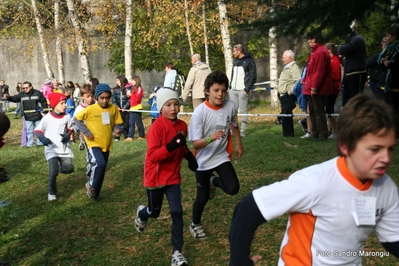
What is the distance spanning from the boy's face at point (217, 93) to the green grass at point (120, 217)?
5.11ft

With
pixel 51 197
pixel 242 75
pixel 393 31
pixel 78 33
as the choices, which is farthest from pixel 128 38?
pixel 393 31

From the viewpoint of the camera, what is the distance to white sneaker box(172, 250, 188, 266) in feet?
17.6

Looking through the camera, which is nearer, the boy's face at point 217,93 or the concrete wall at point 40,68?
the boy's face at point 217,93

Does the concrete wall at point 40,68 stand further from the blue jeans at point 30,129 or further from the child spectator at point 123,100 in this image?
the blue jeans at point 30,129

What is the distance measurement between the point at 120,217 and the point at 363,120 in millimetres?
5310

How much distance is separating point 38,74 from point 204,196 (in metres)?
29.5

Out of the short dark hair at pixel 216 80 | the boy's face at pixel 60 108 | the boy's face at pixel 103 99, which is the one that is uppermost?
the short dark hair at pixel 216 80

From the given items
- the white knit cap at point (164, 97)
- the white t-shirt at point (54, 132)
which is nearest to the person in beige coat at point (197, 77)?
the white t-shirt at point (54, 132)

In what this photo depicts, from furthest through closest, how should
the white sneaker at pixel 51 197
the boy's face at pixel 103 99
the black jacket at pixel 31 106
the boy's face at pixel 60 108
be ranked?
the black jacket at pixel 31 106
the boy's face at pixel 60 108
the white sneaker at pixel 51 197
the boy's face at pixel 103 99

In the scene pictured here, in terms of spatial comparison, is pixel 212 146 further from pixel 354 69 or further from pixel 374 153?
pixel 354 69

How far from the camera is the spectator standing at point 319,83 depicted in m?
10.9

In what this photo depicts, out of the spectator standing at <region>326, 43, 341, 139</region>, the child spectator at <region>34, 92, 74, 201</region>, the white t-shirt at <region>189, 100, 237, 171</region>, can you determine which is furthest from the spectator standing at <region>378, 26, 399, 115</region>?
the child spectator at <region>34, 92, 74, 201</region>

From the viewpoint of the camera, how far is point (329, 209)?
2602 millimetres

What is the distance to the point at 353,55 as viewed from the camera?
36.5 feet
